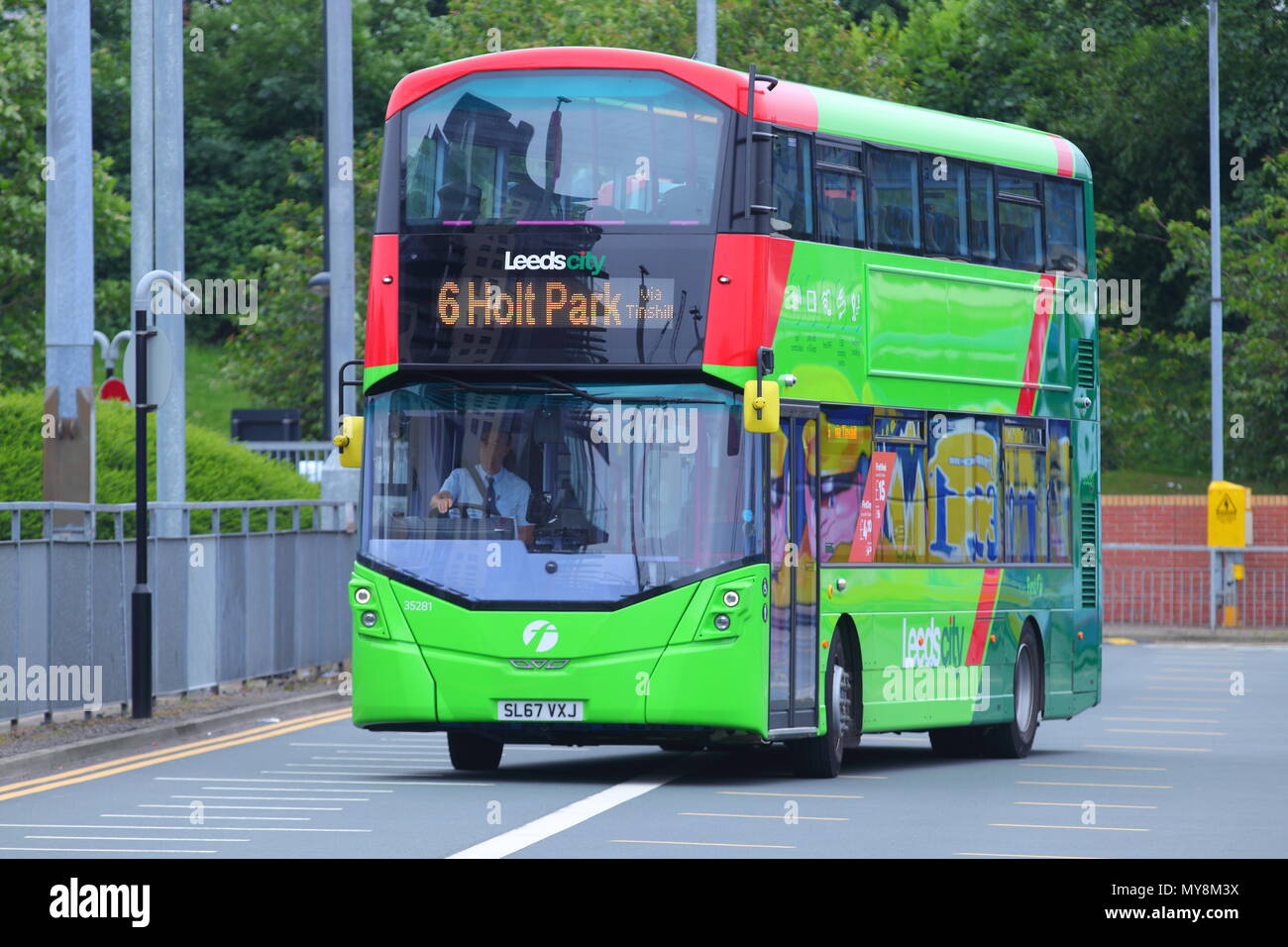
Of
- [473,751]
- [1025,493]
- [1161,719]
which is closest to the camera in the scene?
[473,751]

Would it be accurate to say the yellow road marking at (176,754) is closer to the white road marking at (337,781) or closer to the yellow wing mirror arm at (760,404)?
the white road marking at (337,781)

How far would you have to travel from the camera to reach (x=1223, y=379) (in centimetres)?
4672

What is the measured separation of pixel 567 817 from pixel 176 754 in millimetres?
5098

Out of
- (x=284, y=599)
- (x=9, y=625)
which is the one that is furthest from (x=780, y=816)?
(x=284, y=599)

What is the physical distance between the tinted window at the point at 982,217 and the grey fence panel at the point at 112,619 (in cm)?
687

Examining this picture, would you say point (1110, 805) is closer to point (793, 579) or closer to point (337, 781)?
point (793, 579)

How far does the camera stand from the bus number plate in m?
15.9

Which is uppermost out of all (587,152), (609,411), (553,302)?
(587,152)

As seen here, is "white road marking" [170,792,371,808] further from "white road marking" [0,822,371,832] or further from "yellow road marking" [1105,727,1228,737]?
"yellow road marking" [1105,727,1228,737]

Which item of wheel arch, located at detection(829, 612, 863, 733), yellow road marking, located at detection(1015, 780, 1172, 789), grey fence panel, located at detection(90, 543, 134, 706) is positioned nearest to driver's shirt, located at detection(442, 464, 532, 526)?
wheel arch, located at detection(829, 612, 863, 733)

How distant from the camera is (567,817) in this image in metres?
14.1

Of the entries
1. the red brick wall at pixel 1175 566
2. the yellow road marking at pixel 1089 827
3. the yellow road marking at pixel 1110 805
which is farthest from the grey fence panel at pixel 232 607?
the red brick wall at pixel 1175 566

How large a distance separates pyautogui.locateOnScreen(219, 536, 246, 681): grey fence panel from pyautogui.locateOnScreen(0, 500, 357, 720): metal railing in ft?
0.06

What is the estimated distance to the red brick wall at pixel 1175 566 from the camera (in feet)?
136
